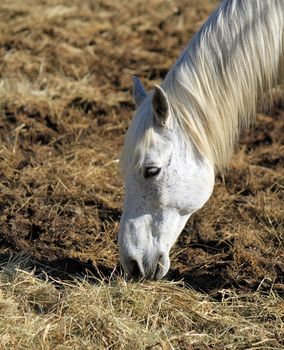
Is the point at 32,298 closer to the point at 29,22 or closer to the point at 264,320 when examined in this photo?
the point at 264,320

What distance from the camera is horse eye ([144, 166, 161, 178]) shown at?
3.87 meters

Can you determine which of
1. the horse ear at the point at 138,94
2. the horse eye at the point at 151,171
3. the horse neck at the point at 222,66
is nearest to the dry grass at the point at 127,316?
the horse eye at the point at 151,171

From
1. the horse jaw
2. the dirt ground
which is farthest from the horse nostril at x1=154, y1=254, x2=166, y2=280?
the dirt ground

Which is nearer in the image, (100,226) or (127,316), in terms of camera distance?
(127,316)

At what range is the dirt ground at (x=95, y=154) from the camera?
4.55 metres

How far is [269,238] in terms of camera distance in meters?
4.77

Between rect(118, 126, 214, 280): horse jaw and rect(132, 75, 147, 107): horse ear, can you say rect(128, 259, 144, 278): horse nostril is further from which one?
rect(132, 75, 147, 107): horse ear

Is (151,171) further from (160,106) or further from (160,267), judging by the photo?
(160,267)

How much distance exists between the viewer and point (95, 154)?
5.84 meters

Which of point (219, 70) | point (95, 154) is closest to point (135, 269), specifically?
point (219, 70)

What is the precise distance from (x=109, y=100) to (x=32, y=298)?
3046 mm

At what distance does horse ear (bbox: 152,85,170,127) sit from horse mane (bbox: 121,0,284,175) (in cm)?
5

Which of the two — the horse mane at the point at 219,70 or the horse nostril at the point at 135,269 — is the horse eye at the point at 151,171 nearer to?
the horse mane at the point at 219,70

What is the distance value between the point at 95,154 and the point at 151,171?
2.01 metres
